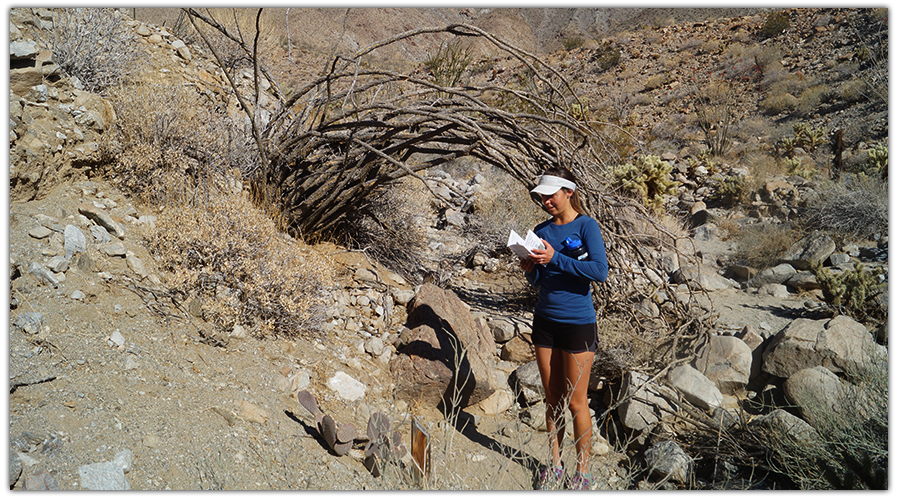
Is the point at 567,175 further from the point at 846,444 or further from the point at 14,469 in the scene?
the point at 14,469

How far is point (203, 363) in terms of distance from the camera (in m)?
3.08

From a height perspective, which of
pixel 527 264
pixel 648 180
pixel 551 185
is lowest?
pixel 648 180

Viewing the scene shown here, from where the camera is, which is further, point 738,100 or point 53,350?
point 738,100

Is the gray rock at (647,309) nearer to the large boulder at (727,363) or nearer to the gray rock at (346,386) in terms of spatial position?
the large boulder at (727,363)

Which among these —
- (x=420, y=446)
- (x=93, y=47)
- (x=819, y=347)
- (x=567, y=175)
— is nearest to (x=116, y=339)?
(x=420, y=446)

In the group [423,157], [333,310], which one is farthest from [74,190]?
[423,157]

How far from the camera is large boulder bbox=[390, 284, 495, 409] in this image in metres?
3.85

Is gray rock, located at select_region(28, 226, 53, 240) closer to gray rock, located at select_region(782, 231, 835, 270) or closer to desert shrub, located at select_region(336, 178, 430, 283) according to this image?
desert shrub, located at select_region(336, 178, 430, 283)

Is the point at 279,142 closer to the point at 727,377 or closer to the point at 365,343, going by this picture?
the point at 365,343

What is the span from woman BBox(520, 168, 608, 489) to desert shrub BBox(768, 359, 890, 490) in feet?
3.74

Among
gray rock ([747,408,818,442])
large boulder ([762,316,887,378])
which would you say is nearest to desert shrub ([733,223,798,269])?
large boulder ([762,316,887,378])

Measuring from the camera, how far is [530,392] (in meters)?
4.16

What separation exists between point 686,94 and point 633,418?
58.3ft

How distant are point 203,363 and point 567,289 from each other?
6.73 feet
